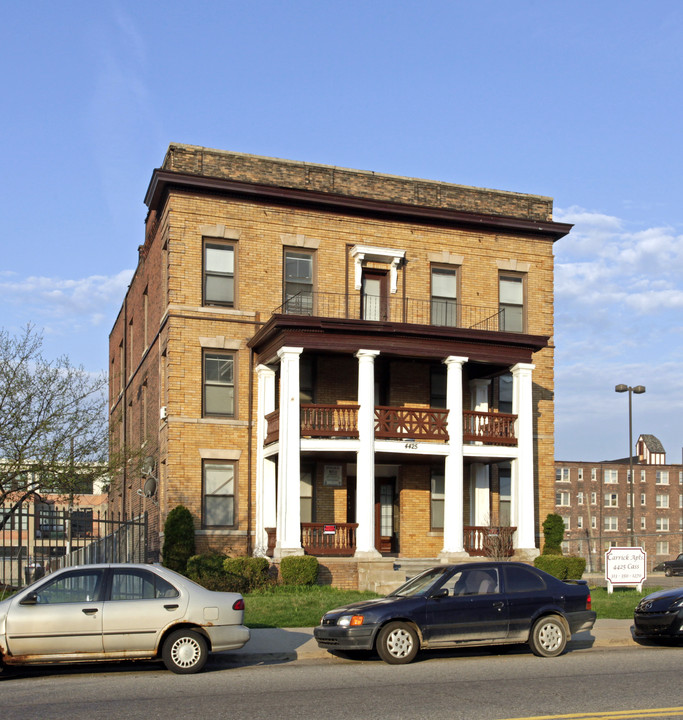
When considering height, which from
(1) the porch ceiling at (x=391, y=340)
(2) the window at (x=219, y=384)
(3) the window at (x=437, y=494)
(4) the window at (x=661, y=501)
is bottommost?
(4) the window at (x=661, y=501)

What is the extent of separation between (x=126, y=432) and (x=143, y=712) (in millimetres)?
28088

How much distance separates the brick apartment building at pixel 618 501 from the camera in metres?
94.7

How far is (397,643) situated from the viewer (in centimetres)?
1419

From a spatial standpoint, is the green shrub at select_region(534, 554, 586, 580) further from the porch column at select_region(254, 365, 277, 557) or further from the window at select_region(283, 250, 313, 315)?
the window at select_region(283, 250, 313, 315)

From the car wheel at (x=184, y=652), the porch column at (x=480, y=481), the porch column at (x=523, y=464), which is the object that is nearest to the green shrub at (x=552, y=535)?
the porch column at (x=523, y=464)

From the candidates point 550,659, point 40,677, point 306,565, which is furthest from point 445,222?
point 40,677

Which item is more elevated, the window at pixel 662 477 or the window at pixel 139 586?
the window at pixel 139 586

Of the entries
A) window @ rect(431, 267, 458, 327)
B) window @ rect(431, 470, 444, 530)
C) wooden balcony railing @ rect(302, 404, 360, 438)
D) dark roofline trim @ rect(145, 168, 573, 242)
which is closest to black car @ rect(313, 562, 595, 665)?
wooden balcony railing @ rect(302, 404, 360, 438)

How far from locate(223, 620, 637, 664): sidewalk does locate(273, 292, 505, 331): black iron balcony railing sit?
12341 mm

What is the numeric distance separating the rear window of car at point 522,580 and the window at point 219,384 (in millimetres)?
14306

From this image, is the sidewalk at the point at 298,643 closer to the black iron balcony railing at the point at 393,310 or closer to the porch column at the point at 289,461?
the porch column at the point at 289,461

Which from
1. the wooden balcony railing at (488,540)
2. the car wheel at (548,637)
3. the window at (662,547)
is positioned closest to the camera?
the car wheel at (548,637)

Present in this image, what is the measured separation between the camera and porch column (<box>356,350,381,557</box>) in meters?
25.9

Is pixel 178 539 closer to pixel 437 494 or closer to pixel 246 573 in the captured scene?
pixel 246 573
